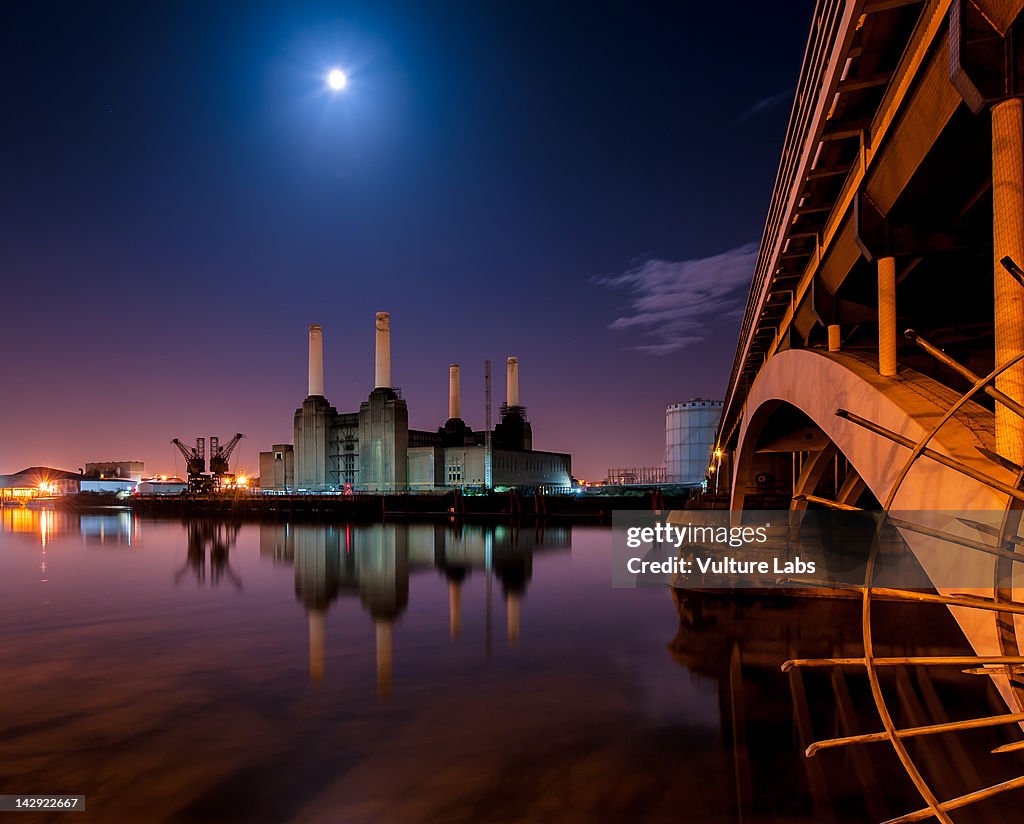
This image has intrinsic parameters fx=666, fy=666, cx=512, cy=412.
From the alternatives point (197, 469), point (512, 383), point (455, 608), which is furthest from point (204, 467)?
→ point (455, 608)

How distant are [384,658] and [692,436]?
9512 cm

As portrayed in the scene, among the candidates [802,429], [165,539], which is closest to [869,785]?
[802,429]

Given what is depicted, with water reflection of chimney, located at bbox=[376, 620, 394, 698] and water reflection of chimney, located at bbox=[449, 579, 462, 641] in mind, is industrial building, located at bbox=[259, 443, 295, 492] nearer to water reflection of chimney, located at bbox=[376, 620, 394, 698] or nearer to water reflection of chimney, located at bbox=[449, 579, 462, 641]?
water reflection of chimney, located at bbox=[449, 579, 462, 641]

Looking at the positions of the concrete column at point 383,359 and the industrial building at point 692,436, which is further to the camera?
the industrial building at point 692,436

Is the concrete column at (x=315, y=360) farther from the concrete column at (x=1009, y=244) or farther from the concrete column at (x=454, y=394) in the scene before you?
the concrete column at (x=1009, y=244)

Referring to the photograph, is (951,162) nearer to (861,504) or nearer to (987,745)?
(987,745)

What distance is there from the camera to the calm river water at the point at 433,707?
9.56 m

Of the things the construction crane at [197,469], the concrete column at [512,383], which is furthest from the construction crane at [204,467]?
the concrete column at [512,383]

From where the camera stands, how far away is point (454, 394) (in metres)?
113

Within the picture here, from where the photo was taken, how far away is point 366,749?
11.4 metres

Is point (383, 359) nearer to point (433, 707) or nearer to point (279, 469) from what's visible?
point (279, 469)

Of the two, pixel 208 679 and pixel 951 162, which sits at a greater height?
pixel 951 162

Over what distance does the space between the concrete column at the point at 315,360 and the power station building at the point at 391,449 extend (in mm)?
154

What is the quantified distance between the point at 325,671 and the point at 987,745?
13.8 m
